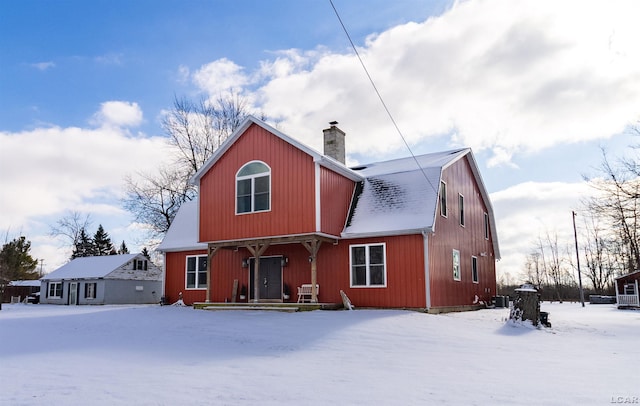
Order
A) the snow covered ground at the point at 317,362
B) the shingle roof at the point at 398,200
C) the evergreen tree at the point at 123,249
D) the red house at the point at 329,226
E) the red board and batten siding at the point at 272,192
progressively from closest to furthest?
1. the snow covered ground at the point at 317,362
2. the red house at the point at 329,226
3. the shingle roof at the point at 398,200
4. the red board and batten siding at the point at 272,192
5. the evergreen tree at the point at 123,249

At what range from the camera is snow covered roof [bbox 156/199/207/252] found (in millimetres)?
20703

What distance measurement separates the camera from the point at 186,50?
1417 cm

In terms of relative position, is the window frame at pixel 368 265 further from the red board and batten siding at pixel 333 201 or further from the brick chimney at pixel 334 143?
the brick chimney at pixel 334 143

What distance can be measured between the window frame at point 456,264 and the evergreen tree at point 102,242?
48303 millimetres

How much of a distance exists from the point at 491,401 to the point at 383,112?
31.8 feet

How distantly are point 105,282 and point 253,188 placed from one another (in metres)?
20.0

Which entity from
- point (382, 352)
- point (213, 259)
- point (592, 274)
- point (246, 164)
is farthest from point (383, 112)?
point (592, 274)

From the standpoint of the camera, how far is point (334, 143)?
19.6 m

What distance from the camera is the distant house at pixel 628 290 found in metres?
26.8

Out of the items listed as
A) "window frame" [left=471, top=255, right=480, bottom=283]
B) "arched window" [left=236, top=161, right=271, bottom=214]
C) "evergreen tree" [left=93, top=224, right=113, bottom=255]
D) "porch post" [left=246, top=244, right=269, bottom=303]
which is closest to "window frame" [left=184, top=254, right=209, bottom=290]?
"porch post" [left=246, top=244, right=269, bottom=303]

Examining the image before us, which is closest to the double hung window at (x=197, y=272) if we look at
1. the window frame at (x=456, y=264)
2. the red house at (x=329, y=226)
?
the red house at (x=329, y=226)

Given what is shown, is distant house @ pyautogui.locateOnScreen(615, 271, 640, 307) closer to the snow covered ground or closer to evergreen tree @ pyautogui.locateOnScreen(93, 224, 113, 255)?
the snow covered ground

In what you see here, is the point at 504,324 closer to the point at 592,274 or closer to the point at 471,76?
the point at 471,76

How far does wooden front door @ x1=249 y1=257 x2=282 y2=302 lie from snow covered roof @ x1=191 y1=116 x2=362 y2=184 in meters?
3.83
